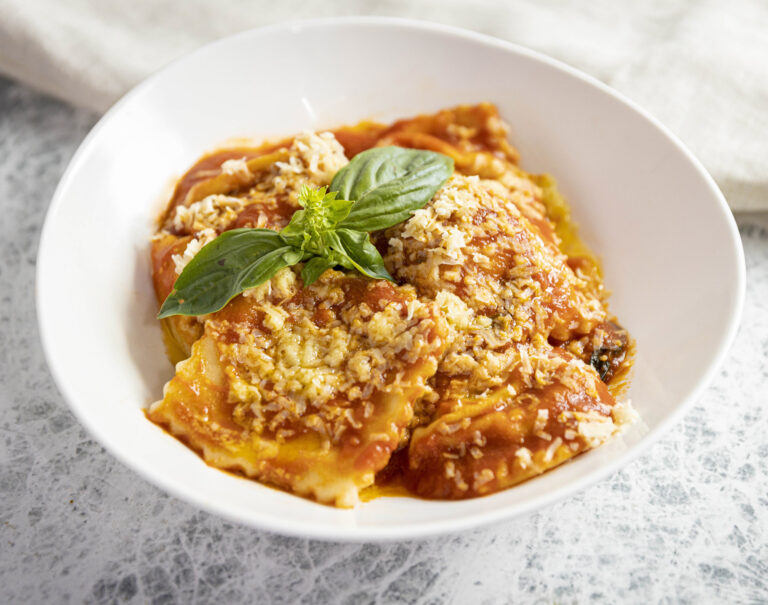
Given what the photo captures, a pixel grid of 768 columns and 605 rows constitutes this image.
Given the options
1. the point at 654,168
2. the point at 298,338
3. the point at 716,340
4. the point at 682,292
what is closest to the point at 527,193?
the point at 654,168

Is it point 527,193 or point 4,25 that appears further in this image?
point 4,25

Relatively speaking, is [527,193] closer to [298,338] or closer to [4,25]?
[298,338]

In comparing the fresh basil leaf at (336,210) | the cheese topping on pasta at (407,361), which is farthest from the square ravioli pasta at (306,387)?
the fresh basil leaf at (336,210)

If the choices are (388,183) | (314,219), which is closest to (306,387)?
(314,219)

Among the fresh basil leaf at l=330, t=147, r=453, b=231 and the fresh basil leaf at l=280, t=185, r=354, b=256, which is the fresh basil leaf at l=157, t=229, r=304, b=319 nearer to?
the fresh basil leaf at l=280, t=185, r=354, b=256

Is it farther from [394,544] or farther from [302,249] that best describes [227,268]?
[394,544]

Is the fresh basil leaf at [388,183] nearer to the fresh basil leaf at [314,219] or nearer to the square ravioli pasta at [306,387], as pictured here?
the fresh basil leaf at [314,219]
